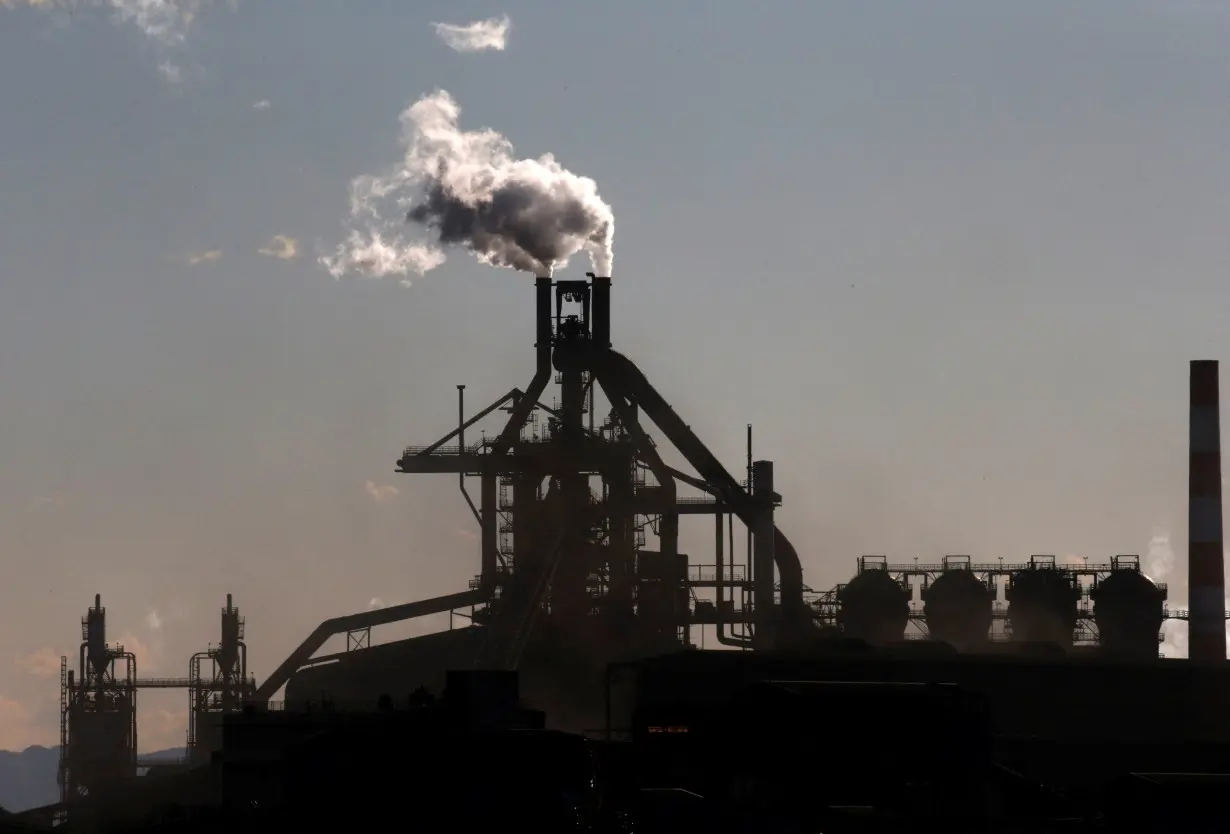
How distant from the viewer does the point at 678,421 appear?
302 ft

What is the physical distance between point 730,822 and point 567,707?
120 ft

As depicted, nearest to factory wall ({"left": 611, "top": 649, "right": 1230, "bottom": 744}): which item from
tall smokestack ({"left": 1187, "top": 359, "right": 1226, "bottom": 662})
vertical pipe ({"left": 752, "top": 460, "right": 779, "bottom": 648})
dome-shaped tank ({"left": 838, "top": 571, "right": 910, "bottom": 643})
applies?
tall smokestack ({"left": 1187, "top": 359, "right": 1226, "bottom": 662})

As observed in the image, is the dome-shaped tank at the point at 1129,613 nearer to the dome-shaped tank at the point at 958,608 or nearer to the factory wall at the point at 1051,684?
the dome-shaped tank at the point at 958,608

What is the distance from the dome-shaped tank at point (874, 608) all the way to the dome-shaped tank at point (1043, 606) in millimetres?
4145

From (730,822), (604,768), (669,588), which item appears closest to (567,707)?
(669,588)

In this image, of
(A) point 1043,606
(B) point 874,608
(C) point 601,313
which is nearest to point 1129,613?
(A) point 1043,606

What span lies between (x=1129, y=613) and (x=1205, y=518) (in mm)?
10018

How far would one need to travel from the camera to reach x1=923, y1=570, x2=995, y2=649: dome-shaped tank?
→ 9556cm

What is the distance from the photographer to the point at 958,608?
96000mm

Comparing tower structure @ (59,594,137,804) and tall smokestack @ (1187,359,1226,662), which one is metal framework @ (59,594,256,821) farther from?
tall smokestack @ (1187,359,1226,662)

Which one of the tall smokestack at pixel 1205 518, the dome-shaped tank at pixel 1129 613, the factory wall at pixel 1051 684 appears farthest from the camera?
the dome-shaped tank at pixel 1129 613

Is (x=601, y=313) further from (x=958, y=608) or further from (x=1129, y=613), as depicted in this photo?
(x=1129, y=613)

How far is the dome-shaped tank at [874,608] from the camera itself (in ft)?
312

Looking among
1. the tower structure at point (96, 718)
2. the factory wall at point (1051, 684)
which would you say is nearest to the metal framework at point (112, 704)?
the tower structure at point (96, 718)
